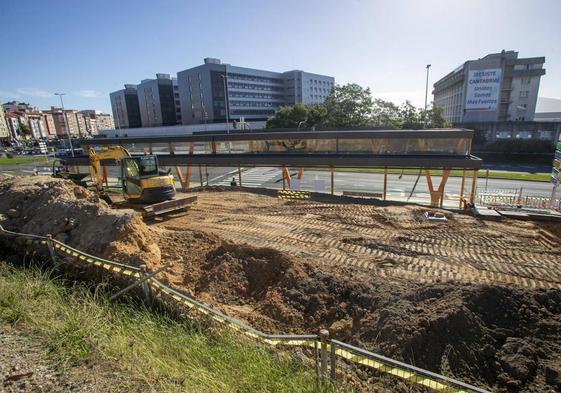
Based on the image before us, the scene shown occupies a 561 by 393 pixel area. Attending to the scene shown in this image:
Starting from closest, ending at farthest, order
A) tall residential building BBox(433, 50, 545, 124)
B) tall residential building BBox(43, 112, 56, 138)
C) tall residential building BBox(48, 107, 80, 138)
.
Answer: tall residential building BBox(433, 50, 545, 124), tall residential building BBox(48, 107, 80, 138), tall residential building BBox(43, 112, 56, 138)

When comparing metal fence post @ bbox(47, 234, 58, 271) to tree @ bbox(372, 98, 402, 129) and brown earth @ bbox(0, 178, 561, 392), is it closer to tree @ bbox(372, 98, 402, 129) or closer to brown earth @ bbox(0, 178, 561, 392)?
brown earth @ bbox(0, 178, 561, 392)

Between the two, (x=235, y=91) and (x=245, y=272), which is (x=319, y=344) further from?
(x=235, y=91)

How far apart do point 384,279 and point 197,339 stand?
5178 millimetres

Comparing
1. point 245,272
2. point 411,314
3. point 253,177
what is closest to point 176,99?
point 253,177

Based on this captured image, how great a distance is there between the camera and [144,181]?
1467cm

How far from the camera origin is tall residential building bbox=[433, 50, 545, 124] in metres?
63.1

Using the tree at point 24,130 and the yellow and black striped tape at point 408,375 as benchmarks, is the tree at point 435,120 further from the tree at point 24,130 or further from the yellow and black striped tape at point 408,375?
the tree at point 24,130

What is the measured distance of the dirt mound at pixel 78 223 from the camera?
8934mm

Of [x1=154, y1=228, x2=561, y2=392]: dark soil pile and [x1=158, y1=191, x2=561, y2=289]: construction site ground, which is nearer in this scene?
[x1=154, y1=228, x2=561, y2=392]: dark soil pile

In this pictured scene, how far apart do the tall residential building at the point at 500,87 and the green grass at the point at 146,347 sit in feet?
246

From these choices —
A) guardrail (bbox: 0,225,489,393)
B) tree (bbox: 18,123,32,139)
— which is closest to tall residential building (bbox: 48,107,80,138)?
tree (bbox: 18,123,32,139)

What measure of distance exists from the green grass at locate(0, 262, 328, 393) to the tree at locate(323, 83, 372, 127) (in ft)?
166

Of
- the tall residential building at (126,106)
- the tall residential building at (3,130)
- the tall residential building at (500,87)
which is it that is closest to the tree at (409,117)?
the tall residential building at (500,87)

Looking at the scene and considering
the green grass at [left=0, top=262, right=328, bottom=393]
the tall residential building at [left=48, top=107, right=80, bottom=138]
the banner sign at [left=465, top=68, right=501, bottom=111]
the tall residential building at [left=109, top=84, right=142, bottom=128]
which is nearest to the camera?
the green grass at [left=0, top=262, right=328, bottom=393]
